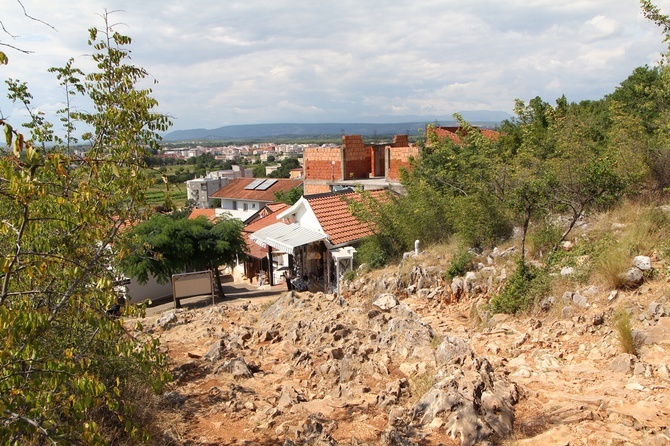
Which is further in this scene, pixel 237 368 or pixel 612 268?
pixel 612 268

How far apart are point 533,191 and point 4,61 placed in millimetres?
8950

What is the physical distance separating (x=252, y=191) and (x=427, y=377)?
4792 centimetres

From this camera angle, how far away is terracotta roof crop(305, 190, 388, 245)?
52.6 feet

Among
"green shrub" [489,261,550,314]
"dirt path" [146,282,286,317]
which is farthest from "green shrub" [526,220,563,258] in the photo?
"dirt path" [146,282,286,317]

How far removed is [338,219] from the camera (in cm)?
1667

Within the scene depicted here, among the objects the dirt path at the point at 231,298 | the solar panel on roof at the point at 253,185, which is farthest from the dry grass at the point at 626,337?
the solar panel on roof at the point at 253,185

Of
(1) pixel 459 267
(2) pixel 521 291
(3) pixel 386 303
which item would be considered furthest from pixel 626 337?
(1) pixel 459 267

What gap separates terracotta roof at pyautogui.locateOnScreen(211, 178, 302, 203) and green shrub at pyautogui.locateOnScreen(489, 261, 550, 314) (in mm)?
39496

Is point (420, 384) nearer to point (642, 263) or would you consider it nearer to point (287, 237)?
point (642, 263)

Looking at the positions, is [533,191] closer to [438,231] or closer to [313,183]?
[438,231]

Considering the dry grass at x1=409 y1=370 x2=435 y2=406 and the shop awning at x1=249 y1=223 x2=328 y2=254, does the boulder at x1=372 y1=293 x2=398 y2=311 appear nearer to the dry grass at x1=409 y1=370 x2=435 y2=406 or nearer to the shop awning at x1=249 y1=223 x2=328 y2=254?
the dry grass at x1=409 y1=370 x2=435 y2=406

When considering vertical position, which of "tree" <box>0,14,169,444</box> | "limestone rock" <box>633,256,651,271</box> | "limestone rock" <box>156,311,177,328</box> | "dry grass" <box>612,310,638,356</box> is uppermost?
"tree" <box>0,14,169,444</box>

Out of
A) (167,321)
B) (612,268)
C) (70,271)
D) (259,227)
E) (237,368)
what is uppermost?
(70,271)

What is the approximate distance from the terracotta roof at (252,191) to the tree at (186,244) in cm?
2829
